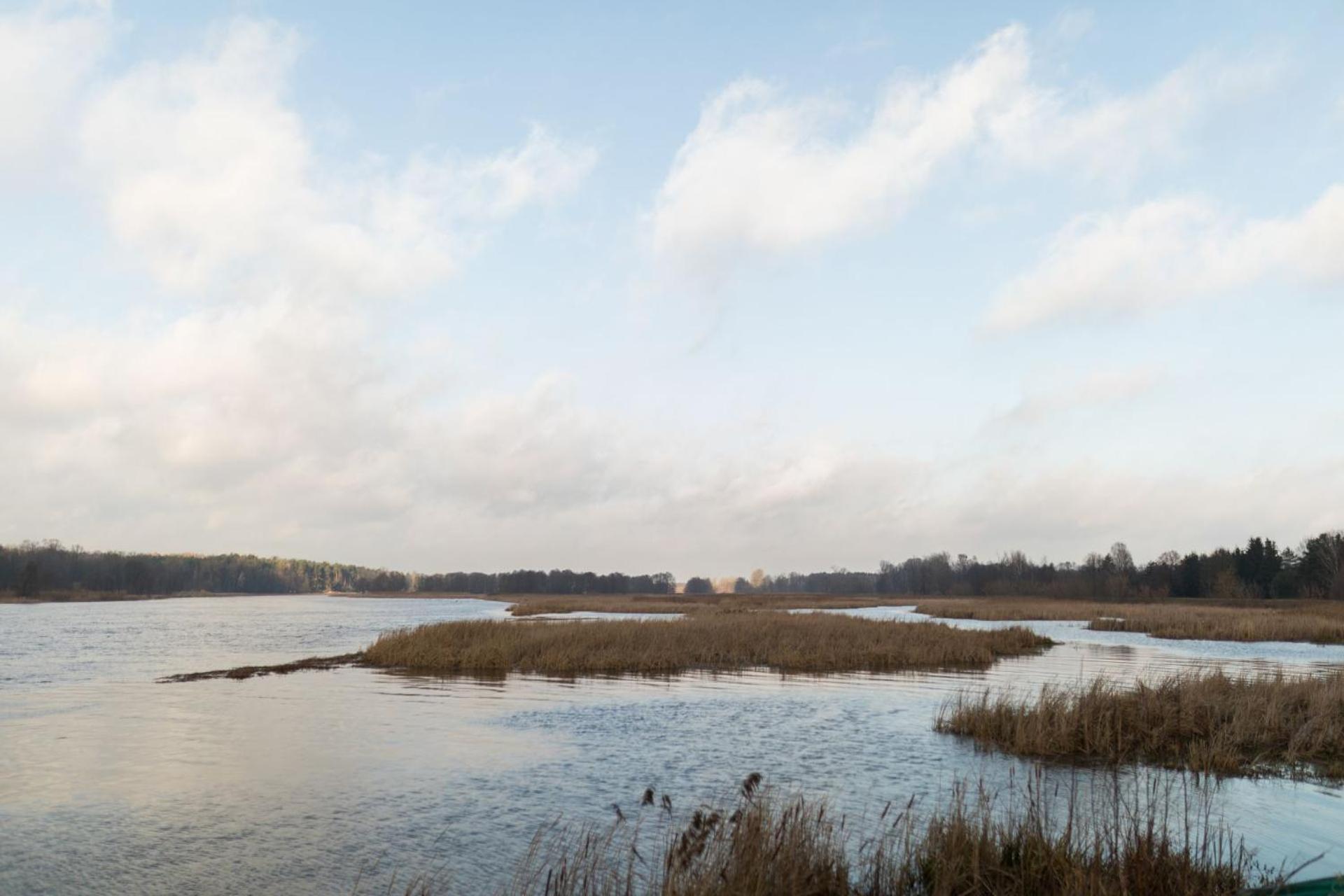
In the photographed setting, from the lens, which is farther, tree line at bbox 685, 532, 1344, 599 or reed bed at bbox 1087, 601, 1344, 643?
tree line at bbox 685, 532, 1344, 599

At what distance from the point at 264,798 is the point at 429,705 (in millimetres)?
10356

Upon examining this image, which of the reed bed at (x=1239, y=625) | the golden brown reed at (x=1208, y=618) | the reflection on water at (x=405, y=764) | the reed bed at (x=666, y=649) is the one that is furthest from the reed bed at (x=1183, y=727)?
the golden brown reed at (x=1208, y=618)

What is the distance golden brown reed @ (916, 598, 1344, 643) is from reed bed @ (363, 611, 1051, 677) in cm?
2012

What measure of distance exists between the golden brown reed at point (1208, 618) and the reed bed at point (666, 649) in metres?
20.1

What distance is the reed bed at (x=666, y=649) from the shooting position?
113ft

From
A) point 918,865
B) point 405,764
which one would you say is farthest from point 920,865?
point 405,764

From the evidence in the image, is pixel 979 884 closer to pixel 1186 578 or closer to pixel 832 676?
pixel 832 676

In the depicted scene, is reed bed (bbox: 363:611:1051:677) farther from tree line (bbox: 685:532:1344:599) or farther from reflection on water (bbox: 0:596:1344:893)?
tree line (bbox: 685:532:1344:599)

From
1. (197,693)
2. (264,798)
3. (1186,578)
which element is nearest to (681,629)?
(197,693)

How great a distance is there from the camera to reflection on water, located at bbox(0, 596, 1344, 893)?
11266 millimetres

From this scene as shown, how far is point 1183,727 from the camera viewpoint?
17953 millimetres

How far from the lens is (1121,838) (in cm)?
1011

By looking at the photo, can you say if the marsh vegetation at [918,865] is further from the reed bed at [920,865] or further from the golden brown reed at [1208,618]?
the golden brown reed at [1208,618]

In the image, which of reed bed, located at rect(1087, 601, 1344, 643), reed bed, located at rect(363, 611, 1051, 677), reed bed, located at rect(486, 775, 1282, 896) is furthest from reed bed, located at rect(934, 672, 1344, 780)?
reed bed, located at rect(1087, 601, 1344, 643)
